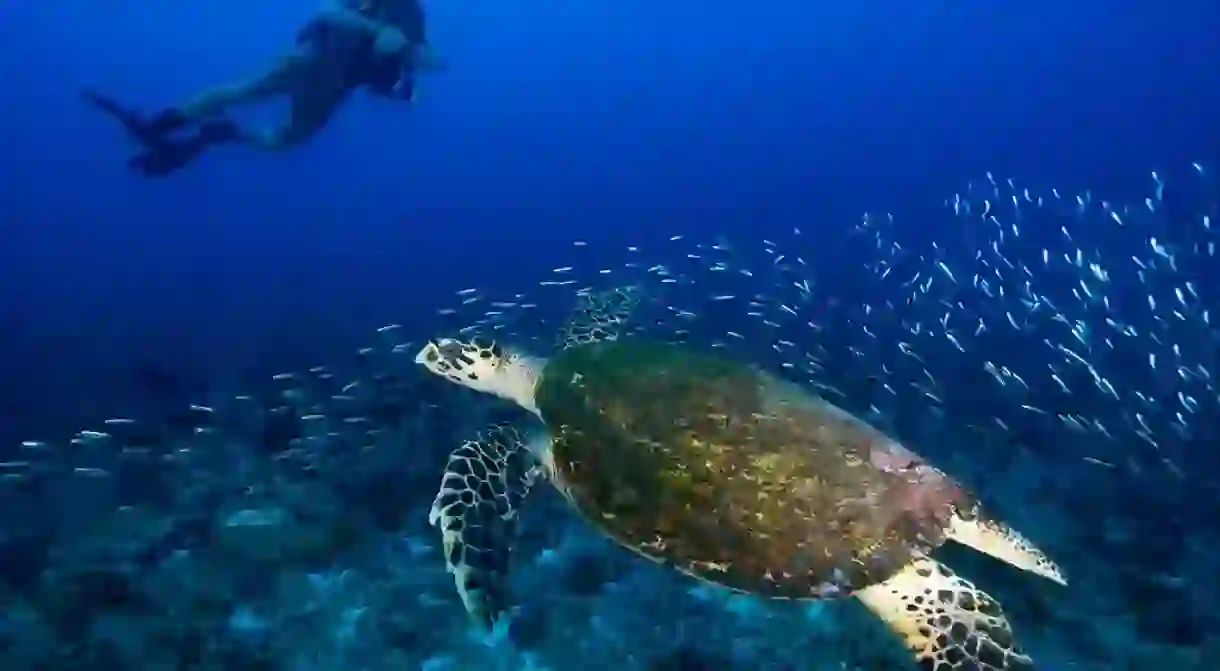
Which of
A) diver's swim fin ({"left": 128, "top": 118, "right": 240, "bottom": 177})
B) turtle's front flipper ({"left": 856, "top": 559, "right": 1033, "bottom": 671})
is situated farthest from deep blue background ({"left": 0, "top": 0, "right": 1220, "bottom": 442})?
turtle's front flipper ({"left": 856, "top": 559, "right": 1033, "bottom": 671})

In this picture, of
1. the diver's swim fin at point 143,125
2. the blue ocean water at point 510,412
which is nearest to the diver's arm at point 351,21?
the diver's swim fin at point 143,125

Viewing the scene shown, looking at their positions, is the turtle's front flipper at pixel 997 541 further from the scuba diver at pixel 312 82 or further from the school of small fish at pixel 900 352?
the scuba diver at pixel 312 82

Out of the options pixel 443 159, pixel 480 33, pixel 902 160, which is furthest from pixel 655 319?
pixel 480 33

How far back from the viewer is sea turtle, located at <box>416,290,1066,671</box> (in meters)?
3.03

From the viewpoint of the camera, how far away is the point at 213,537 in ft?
19.1

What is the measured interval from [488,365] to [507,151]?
74.5 meters

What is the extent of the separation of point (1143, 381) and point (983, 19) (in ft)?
309

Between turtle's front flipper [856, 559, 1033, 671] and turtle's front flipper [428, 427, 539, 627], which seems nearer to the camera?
turtle's front flipper [856, 559, 1033, 671]

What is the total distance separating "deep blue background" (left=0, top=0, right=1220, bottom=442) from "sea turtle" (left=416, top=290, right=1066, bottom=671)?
8687 mm

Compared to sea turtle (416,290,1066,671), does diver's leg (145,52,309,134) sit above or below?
above

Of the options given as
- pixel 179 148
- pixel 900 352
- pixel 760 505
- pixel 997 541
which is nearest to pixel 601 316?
pixel 760 505

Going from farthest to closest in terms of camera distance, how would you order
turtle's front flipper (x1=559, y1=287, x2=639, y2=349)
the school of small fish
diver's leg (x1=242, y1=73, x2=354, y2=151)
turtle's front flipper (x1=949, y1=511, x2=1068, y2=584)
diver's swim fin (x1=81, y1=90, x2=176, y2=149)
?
diver's leg (x1=242, y1=73, x2=354, y2=151) < diver's swim fin (x1=81, y1=90, x2=176, y2=149) < the school of small fish < turtle's front flipper (x1=559, y1=287, x2=639, y2=349) < turtle's front flipper (x1=949, y1=511, x2=1068, y2=584)

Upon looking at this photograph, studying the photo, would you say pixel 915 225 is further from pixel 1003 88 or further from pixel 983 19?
pixel 983 19

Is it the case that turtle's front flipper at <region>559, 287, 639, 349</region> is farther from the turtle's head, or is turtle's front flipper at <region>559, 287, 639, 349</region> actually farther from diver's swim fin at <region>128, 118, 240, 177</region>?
diver's swim fin at <region>128, 118, 240, 177</region>
